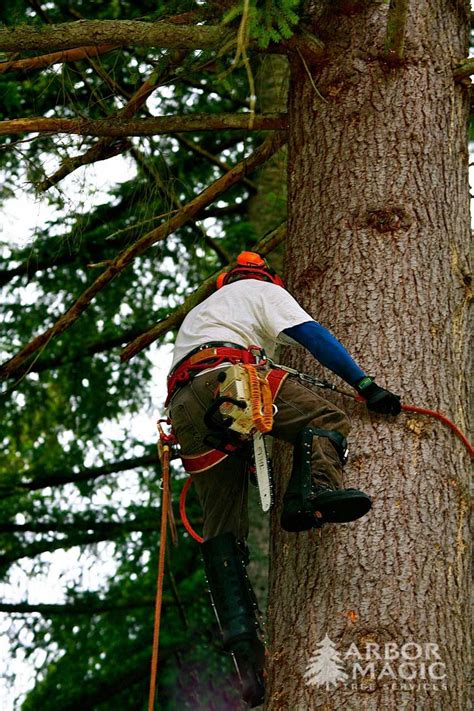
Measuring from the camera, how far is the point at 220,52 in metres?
4.60

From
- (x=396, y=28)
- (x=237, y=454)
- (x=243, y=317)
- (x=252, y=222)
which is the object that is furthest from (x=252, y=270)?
(x=252, y=222)

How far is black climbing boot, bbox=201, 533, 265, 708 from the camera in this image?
167 inches

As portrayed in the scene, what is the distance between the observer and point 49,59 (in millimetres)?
5230

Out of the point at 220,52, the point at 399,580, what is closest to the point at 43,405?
the point at 220,52

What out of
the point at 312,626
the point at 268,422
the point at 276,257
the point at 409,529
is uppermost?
the point at 276,257

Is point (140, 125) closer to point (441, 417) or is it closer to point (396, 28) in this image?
point (396, 28)

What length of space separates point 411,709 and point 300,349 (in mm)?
1635

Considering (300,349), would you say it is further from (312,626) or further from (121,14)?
(121,14)

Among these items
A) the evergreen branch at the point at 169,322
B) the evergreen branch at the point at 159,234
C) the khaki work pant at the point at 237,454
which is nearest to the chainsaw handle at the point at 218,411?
the khaki work pant at the point at 237,454

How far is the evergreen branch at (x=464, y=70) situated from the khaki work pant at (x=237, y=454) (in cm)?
171

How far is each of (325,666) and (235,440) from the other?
101 cm

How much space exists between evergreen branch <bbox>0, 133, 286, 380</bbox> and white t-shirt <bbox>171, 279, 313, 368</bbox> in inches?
32.2

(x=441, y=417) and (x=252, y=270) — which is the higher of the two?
(x=252, y=270)

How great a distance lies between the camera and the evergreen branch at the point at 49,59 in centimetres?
509
